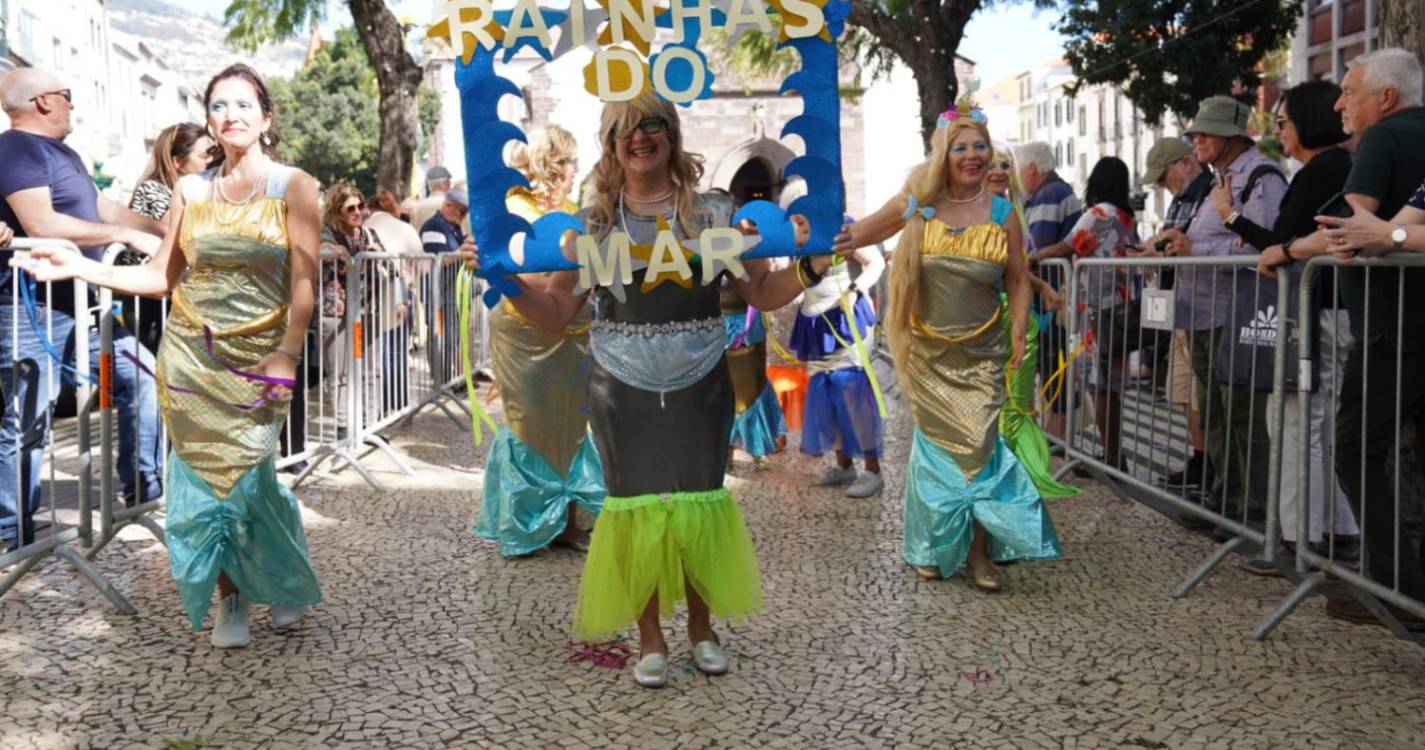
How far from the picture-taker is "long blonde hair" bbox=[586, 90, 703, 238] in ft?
13.2

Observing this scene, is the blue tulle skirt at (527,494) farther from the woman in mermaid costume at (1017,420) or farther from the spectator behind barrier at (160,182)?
the spectator behind barrier at (160,182)

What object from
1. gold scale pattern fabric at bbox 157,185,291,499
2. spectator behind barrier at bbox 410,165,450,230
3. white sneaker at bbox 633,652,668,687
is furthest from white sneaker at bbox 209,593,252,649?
spectator behind barrier at bbox 410,165,450,230

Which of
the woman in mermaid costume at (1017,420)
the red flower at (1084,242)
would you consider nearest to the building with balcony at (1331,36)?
the red flower at (1084,242)

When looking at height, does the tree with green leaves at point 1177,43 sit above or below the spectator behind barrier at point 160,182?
above

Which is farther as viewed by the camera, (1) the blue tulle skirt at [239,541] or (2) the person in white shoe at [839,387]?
(2) the person in white shoe at [839,387]

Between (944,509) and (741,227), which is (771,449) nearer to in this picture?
(944,509)

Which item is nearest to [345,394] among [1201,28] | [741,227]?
[741,227]

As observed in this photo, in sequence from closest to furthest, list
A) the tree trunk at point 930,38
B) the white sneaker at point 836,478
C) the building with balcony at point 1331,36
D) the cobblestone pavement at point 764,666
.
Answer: the cobblestone pavement at point 764,666 → the white sneaker at point 836,478 → the tree trunk at point 930,38 → the building with balcony at point 1331,36

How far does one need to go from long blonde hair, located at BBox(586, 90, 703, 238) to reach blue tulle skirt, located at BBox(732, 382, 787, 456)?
13.6ft

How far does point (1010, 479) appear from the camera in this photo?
5516mm

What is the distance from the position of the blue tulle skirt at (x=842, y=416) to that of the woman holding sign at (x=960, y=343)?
2.02m

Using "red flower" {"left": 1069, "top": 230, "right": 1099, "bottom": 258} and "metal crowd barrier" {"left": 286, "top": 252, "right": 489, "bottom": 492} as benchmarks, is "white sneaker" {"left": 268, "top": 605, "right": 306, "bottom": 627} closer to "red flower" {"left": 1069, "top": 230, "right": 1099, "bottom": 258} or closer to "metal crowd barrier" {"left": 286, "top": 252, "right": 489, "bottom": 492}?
"metal crowd barrier" {"left": 286, "top": 252, "right": 489, "bottom": 492}

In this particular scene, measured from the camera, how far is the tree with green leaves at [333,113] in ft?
184

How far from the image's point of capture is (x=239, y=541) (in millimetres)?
4605
